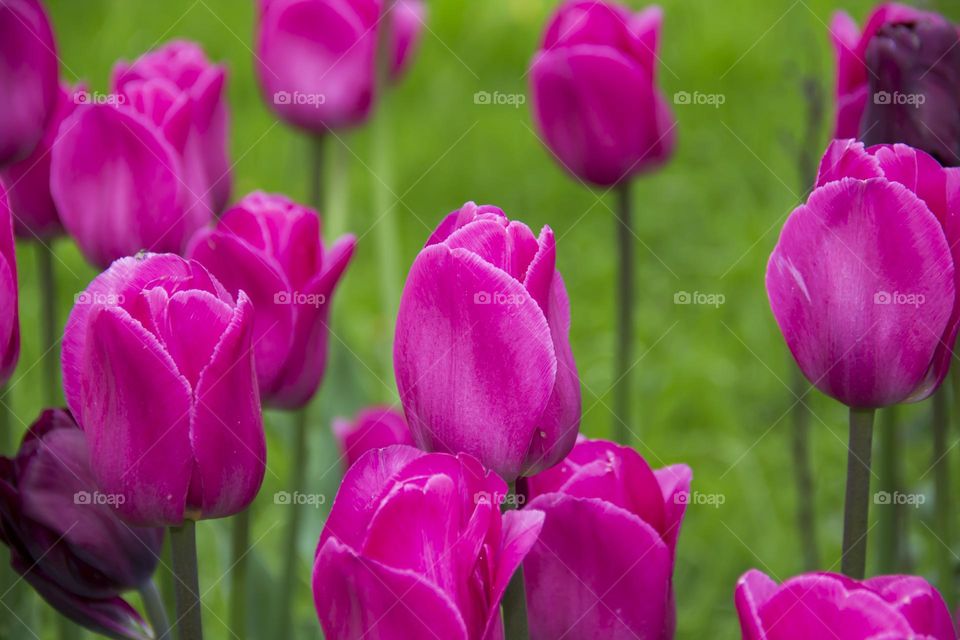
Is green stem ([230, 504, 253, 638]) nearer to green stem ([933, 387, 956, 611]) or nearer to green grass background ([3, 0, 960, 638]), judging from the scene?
green grass background ([3, 0, 960, 638])

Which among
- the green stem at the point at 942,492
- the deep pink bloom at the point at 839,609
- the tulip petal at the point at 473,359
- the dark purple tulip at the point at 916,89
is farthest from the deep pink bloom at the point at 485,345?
the green stem at the point at 942,492

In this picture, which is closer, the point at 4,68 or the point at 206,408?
the point at 206,408

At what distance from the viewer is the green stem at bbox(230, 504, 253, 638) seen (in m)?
0.80

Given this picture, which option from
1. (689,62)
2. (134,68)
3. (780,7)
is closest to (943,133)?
(134,68)

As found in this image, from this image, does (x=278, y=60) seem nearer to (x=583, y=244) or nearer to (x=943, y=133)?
(x=943, y=133)

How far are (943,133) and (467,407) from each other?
1.02ft

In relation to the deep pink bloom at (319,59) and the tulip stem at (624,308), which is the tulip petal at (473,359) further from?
the deep pink bloom at (319,59)

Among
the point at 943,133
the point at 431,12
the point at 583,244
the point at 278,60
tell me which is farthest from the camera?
the point at 431,12

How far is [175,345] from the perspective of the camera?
0.56 m

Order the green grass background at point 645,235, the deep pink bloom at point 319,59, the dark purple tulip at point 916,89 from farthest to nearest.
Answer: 1. the green grass background at point 645,235
2. the deep pink bloom at point 319,59
3. the dark purple tulip at point 916,89

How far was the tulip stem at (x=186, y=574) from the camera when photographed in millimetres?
580

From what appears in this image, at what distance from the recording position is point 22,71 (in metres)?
0.77

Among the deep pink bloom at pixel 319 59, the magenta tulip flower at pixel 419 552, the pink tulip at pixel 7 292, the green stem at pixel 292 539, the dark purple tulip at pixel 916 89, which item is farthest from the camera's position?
the deep pink bloom at pixel 319 59

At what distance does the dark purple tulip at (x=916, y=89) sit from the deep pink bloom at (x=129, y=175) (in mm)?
400
